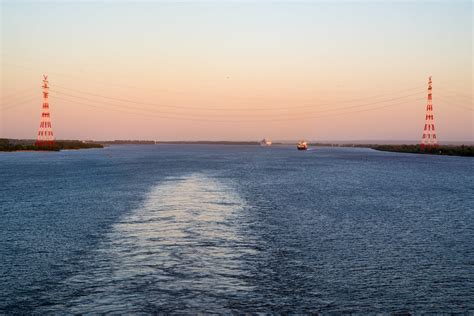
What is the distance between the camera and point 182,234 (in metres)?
20.9

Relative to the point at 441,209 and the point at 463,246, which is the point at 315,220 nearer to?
the point at 463,246

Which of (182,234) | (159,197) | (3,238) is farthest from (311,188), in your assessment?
(3,238)

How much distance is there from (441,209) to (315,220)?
393 inches

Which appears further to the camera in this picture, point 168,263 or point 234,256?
point 234,256

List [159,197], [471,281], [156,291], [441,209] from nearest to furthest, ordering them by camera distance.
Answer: [156,291]
[471,281]
[441,209]
[159,197]

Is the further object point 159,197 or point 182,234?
point 159,197

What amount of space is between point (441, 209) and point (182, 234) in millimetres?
17797

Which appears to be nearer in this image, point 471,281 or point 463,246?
point 471,281

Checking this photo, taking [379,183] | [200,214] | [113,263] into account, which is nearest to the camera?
[113,263]

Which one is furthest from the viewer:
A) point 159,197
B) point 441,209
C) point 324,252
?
point 159,197

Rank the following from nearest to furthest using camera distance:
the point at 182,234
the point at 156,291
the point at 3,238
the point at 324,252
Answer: the point at 156,291 < the point at 324,252 < the point at 3,238 < the point at 182,234

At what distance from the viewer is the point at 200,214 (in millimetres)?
26969

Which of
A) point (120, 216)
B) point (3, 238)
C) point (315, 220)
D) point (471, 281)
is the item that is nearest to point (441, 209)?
point (315, 220)

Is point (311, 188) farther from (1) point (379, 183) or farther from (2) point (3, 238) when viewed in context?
(2) point (3, 238)
